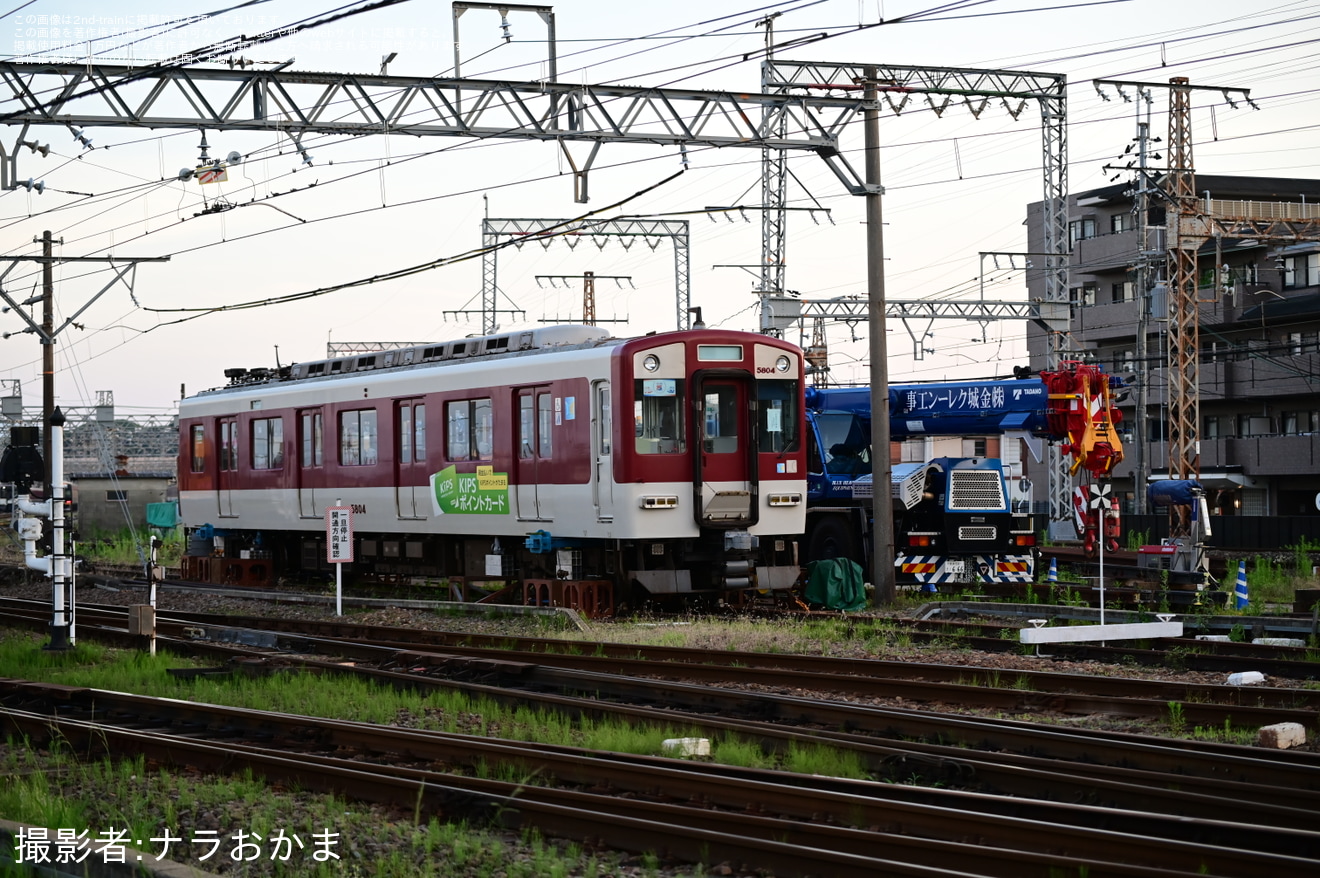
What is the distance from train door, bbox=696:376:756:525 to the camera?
17.4m

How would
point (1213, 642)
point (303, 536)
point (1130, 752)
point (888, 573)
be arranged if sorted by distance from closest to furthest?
1. point (1130, 752)
2. point (1213, 642)
3. point (888, 573)
4. point (303, 536)

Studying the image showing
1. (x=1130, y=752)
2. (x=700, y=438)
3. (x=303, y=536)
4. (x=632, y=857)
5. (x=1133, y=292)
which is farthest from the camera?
(x=1133, y=292)

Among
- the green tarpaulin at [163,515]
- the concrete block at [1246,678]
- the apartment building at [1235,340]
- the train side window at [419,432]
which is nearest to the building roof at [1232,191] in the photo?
the apartment building at [1235,340]

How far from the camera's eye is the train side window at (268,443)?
2388cm

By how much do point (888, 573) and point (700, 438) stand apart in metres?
3.17

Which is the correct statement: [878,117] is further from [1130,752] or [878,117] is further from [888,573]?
[1130,752]

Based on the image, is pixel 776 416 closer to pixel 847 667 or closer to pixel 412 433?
pixel 412 433

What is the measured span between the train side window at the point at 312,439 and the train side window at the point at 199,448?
13.3ft

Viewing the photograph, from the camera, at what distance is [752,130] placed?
19875 millimetres

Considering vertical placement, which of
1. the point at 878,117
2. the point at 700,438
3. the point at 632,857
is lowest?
the point at 632,857

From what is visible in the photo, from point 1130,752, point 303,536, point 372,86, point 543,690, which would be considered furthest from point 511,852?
point 303,536

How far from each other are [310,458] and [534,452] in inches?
245

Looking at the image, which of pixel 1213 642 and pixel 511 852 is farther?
pixel 1213 642

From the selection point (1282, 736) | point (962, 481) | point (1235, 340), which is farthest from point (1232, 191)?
point (1282, 736)
